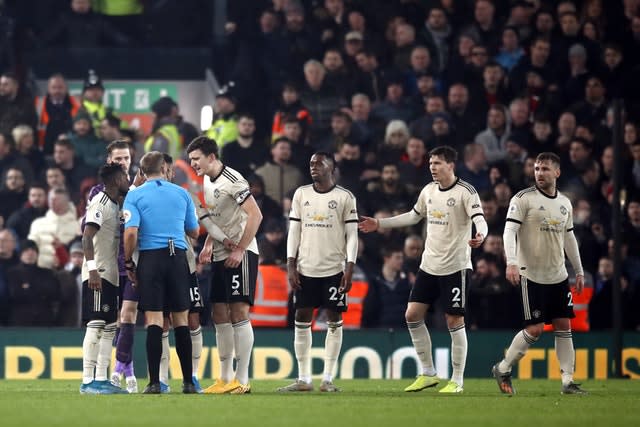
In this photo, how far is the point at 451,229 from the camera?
13.9m

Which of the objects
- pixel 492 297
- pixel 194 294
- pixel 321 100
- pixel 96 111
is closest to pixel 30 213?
pixel 96 111

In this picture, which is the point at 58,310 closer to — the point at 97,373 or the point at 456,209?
the point at 97,373

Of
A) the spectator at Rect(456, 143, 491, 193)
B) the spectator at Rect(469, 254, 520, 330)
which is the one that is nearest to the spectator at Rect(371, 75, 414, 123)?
the spectator at Rect(456, 143, 491, 193)

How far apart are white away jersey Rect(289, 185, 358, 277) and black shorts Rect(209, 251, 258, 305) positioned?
2.98 ft

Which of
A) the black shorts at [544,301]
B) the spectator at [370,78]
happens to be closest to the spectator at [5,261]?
the spectator at [370,78]

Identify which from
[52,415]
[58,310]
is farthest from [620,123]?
[52,415]

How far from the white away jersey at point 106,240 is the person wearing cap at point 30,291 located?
5.26m

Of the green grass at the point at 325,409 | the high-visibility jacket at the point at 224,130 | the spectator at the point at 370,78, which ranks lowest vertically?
the green grass at the point at 325,409

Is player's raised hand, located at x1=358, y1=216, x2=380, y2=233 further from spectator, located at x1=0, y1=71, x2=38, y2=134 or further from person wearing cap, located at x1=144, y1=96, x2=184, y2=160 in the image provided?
spectator, located at x1=0, y1=71, x2=38, y2=134

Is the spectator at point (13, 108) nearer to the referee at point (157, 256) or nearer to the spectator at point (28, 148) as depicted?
the spectator at point (28, 148)

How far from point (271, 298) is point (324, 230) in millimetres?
4516

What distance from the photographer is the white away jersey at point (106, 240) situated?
1297 centimetres

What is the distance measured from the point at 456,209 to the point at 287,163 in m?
6.16

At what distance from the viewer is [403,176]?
20.0 meters
